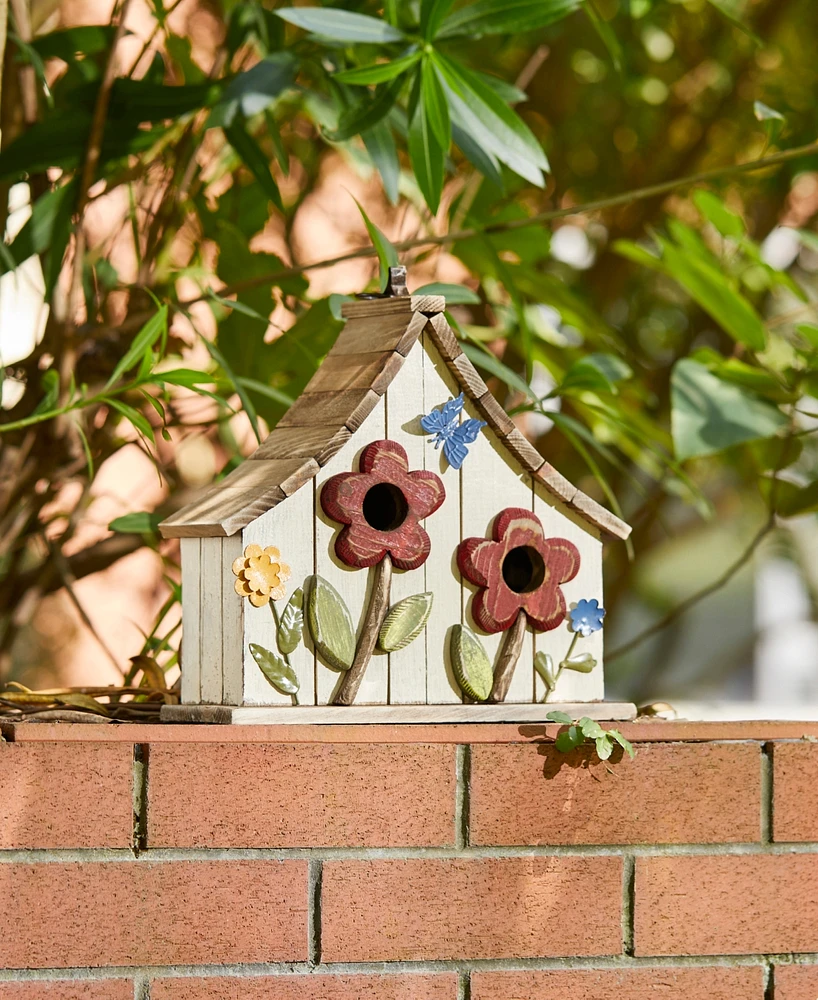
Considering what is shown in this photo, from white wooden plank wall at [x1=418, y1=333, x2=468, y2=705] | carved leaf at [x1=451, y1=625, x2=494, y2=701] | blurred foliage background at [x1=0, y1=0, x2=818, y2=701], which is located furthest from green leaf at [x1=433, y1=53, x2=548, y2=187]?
carved leaf at [x1=451, y1=625, x2=494, y2=701]

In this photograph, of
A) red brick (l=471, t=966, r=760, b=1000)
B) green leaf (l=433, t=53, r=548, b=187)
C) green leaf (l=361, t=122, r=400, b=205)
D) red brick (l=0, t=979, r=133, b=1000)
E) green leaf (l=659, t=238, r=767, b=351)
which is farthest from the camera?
green leaf (l=659, t=238, r=767, b=351)

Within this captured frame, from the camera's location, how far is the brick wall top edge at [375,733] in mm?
966

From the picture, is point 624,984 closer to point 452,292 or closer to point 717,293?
point 452,292

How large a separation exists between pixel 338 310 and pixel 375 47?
37cm

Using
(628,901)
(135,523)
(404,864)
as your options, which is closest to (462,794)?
(404,864)

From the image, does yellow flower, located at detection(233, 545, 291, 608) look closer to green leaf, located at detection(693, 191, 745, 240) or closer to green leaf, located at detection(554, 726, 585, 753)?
green leaf, located at detection(554, 726, 585, 753)

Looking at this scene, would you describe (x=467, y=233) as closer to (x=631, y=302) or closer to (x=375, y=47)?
(x=375, y=47)

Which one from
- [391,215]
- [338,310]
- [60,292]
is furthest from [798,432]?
[391,215]

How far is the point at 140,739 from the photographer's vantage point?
3.19 ft

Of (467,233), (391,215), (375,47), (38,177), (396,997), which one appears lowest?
(396,997)

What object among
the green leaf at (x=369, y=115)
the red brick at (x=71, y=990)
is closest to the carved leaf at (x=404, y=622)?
the red brick at (x=71, y=990)

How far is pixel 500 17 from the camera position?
1.19m

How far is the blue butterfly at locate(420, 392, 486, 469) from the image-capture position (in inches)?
41.4

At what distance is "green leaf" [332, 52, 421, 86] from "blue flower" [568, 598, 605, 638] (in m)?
0.51
